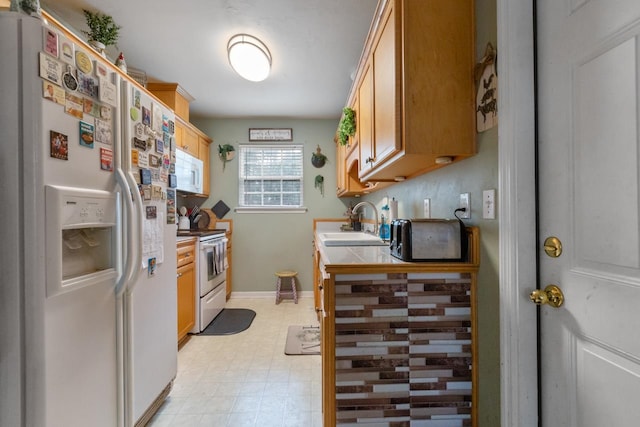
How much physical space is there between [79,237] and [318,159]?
321cm

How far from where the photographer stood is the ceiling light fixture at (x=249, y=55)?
2.25m

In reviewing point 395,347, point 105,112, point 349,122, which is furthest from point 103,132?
point 349,122

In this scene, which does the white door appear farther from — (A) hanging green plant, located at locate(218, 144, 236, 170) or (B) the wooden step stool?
(A) hanging green plant, located at locate(218, 144, 236, 170)

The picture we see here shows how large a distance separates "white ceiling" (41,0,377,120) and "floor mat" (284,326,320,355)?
2563mm

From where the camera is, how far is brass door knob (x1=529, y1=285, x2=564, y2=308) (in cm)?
86

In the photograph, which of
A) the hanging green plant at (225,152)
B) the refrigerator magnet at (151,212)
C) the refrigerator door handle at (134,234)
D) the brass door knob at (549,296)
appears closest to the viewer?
the brass door knob at (549,296)

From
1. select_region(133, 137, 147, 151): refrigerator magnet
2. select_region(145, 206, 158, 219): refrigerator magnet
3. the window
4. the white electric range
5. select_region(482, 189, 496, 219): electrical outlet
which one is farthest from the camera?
the window

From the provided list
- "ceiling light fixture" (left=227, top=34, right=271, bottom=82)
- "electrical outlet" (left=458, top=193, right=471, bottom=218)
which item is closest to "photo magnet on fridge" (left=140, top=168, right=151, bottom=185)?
"ceiling light fixture" (left=227, top=34, right=271, bottom=82)

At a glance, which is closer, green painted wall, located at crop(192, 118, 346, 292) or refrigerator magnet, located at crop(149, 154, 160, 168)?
refrigerator magnet, located at crop(149, 154, 160, 168)

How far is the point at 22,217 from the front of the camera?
0.95m

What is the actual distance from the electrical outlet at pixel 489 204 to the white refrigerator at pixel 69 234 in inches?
58.7

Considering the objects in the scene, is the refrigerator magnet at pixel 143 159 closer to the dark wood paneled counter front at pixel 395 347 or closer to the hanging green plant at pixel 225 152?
the dark wood paneled counter front at pixel 395 347

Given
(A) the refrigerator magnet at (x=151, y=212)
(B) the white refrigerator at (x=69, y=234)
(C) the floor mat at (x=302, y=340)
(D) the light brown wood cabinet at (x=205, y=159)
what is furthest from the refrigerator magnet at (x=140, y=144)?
(D) the light brown wood cabinet at (x=205, y=159)

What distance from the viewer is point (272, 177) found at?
4172 millimetres
